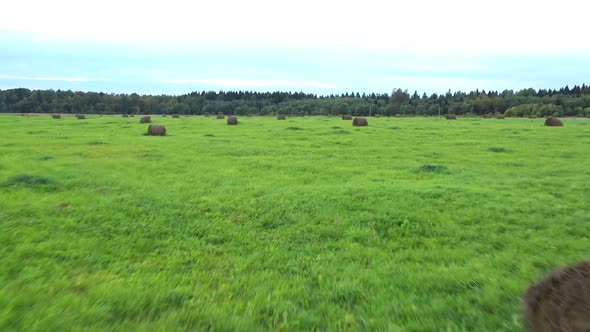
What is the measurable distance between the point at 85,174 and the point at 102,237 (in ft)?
17.6

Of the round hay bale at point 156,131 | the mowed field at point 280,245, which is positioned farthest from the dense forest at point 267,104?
the mowed field at point 280,245

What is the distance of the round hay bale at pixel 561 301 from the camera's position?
2869 mm

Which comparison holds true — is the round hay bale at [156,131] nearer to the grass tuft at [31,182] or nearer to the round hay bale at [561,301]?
the grass tuft at [31,182]

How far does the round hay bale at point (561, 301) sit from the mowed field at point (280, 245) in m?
0.40

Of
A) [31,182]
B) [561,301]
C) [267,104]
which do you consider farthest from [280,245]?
[267,104]

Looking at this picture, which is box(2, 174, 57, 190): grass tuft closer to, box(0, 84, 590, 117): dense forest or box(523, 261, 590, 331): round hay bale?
box(523, 261, 590, 331): round hay bale

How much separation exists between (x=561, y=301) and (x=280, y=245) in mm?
3572

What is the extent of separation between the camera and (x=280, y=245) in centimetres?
586

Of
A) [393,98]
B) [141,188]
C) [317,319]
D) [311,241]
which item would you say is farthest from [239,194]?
[393,98]

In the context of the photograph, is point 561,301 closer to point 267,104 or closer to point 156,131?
point 156,131

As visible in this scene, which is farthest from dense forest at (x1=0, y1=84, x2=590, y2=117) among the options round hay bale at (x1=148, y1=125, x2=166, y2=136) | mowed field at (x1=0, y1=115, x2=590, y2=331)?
mowed field at (x1=0, y1=115, x2=590, y2=331)

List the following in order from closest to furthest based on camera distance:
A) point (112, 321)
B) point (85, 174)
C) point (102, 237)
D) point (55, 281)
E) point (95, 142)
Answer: point (112, 321)
point (55, 281)
point (102, 237)
point (85, 174)
point (95, 142)

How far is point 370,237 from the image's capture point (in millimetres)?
6191

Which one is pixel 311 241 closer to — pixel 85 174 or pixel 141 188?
pixel 141 188
